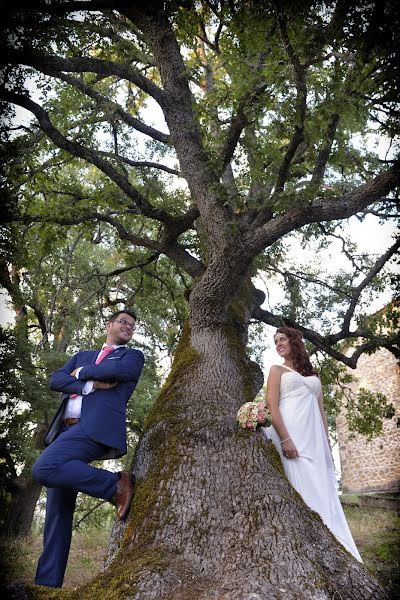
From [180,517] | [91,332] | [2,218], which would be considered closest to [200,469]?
[180,517]

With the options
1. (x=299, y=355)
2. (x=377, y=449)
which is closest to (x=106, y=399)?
(x=299, y=355)

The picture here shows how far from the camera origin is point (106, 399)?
360 centimetres

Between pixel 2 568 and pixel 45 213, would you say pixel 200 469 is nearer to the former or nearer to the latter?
pixel 2 568

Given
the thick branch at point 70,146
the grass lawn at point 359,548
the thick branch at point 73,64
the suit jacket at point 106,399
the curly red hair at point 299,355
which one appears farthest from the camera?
the thick branch at point 70,146

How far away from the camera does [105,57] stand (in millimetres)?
6902

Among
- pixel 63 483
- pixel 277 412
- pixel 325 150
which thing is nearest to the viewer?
pixel 63 483

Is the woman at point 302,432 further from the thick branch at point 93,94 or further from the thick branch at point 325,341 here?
the thick branch at point 93,94

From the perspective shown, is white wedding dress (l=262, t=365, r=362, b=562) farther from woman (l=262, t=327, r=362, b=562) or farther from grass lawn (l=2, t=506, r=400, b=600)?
grass lawn (l=2, t=506, r=400, b=600)

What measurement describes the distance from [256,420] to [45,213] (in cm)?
493

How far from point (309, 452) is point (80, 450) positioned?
2.23 meters

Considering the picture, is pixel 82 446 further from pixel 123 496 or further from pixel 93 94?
pixel 93 94

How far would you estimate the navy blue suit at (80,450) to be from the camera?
125 inches

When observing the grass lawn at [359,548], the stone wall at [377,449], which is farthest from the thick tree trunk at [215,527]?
the stone wall at [377,449]

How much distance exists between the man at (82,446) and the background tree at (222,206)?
0.32 metres
